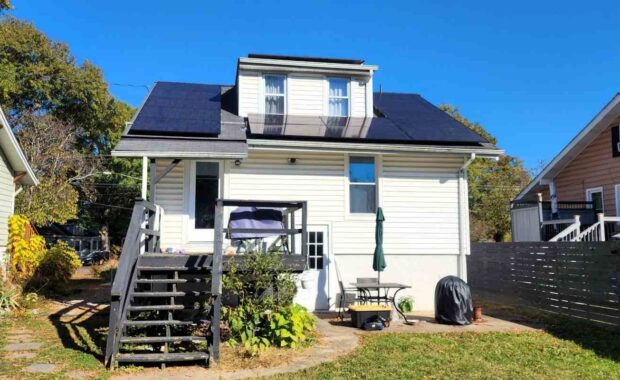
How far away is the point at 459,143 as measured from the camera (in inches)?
461

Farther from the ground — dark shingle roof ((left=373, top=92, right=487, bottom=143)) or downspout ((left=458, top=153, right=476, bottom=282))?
dark shingle roof ((left=373, top=92, right=487, bottom=143))

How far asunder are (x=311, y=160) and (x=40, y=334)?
6.69m

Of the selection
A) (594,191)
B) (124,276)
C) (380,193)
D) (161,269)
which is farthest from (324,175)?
(594,191)

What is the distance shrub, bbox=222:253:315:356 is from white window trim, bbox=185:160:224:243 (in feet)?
10.00

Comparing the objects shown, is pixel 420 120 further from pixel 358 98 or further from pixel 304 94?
pixel 304 94

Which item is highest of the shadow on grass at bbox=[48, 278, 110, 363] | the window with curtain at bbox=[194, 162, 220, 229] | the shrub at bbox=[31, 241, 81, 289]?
the window with curtain at bbox=[194, 162, 220, 229]

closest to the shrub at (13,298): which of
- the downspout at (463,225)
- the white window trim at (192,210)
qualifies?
the white window trim at (192,210)

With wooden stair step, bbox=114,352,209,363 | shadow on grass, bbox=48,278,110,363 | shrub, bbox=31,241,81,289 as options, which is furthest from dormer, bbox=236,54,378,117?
wooden stair step, bbox=114,352,209,363

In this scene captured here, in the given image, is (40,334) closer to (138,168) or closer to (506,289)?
(506,289)

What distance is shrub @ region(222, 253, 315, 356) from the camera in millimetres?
7418

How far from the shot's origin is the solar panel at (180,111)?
35.0 ft

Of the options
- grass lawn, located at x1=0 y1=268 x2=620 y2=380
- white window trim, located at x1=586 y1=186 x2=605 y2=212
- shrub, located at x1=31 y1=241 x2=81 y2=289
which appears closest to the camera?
grass lawn, located at x1=0 y1=268 x2=620 y2=380

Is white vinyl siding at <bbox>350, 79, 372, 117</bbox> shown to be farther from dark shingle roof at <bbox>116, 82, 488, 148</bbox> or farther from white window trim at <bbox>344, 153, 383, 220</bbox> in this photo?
white window trim at <bbox>344, 153, 383, 220</bbox>

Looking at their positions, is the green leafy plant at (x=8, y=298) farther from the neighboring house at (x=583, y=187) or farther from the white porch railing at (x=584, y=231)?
the neighboring house at (x=583, y=187)
